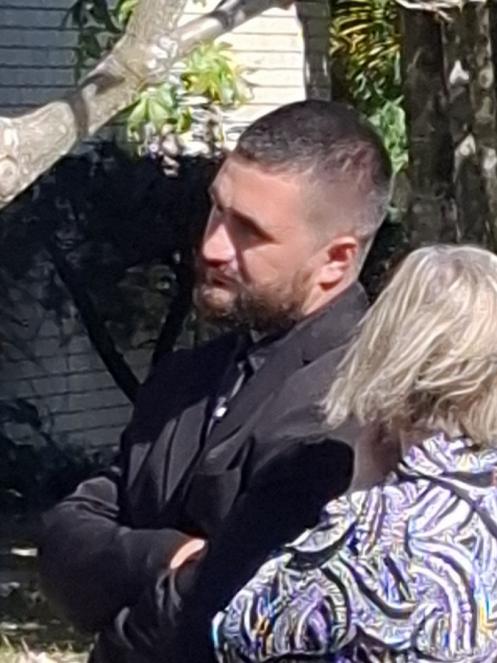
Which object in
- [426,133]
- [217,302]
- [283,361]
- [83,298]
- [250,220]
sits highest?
[250,220]

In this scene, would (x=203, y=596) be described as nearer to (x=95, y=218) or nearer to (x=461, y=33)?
(x=461, y=33)

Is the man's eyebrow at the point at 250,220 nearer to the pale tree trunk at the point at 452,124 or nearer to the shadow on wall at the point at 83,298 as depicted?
the pale tree trunk at the point at 452,124

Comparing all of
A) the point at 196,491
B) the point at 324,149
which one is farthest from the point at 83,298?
the point at 196,491

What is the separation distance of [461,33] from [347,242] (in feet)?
13.0

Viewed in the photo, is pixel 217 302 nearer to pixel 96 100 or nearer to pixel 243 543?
pixel 243 543

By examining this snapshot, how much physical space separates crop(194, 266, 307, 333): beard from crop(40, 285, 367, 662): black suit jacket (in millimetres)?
38

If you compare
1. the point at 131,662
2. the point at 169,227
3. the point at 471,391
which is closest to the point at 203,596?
the point at 131,662

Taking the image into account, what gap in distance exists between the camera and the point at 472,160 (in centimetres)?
706

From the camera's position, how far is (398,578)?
2.95 meters

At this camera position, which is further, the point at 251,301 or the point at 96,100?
the point at 96,100

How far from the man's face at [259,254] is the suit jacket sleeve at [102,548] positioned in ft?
0.87

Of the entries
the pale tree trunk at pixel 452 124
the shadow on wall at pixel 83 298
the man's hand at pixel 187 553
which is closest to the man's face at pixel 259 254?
the man's hand at pixel 187 553

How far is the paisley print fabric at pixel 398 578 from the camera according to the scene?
9.67ft

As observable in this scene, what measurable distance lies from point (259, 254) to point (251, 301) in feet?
0.26
